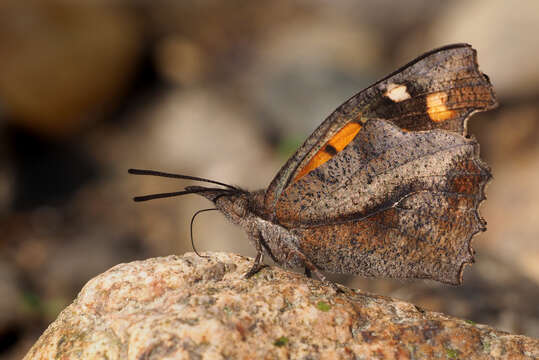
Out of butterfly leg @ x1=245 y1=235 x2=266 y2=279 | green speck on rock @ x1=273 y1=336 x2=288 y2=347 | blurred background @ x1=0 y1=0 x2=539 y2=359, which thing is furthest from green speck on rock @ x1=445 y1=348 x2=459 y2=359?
blurred background @ x1=0 y1=0 x2=539 y2=359

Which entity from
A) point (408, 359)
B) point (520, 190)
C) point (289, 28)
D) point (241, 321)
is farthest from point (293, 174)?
point (289, 28)

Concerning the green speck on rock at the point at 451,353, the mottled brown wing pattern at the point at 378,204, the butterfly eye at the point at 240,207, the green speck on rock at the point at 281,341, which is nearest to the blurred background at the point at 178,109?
the mottled brown wing pattern at the point at 378,204

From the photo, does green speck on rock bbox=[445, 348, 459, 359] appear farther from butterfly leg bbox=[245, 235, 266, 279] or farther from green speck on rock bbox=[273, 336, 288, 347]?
butterfly leg bbox=[245, 235, 266, 279]

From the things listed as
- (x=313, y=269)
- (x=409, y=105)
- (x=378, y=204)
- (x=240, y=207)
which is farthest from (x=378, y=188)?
(x=240, y=207)

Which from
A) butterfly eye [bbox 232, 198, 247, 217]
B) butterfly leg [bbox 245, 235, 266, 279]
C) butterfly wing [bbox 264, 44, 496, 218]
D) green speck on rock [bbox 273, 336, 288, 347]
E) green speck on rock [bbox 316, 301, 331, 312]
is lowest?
green speck on rock [bbox 273, 336, 288, 347]

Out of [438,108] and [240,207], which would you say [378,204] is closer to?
[438,108]

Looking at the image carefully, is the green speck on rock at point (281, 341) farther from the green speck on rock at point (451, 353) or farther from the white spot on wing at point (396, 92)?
the white spot on wing at point (396, 92)
